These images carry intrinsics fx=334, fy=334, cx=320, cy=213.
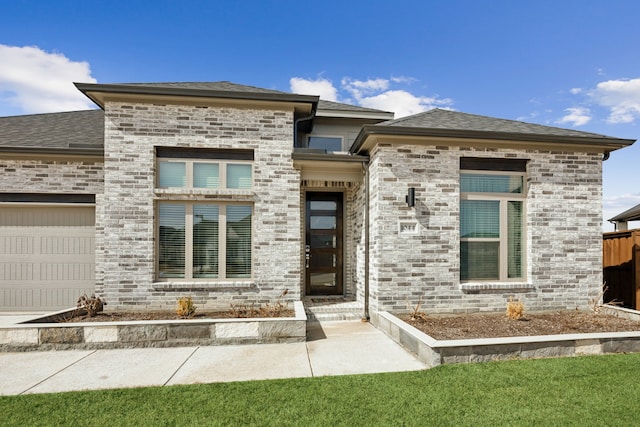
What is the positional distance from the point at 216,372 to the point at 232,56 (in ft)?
30.8

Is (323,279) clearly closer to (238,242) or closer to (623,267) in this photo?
(238,242)

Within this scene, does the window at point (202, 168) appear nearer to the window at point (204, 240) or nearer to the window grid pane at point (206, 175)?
the window grid pane at point (206, 175)

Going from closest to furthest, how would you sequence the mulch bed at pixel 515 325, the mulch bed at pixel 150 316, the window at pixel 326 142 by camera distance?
the mulch bed at pixel 515 325, the mulch bed at pixel 150 316, the window at pixel 326 142

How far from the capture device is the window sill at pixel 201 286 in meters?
6.46

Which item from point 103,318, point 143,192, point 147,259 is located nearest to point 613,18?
point 143,192

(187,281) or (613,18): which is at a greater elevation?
(613,18)

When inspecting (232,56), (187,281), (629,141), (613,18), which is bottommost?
(187,281)

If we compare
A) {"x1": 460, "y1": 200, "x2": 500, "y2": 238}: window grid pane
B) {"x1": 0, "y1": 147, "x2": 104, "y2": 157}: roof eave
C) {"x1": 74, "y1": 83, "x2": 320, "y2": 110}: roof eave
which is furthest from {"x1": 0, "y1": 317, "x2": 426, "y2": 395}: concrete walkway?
{"x1": 74, "y1": 83, "x2": 320, "y2": 110}: roof eave

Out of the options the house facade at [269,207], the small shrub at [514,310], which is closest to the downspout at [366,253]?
the house facade at [269,207]

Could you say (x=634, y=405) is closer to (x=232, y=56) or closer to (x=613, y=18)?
(x=613, y=18)

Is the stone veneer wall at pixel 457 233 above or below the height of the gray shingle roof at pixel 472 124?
below

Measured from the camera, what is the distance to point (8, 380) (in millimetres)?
3826

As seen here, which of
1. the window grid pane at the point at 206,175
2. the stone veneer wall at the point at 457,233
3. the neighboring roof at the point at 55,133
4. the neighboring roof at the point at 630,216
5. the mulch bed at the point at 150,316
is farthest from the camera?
the neighboring roof at the point at 630,216

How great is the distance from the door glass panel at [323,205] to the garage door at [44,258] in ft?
16.0
